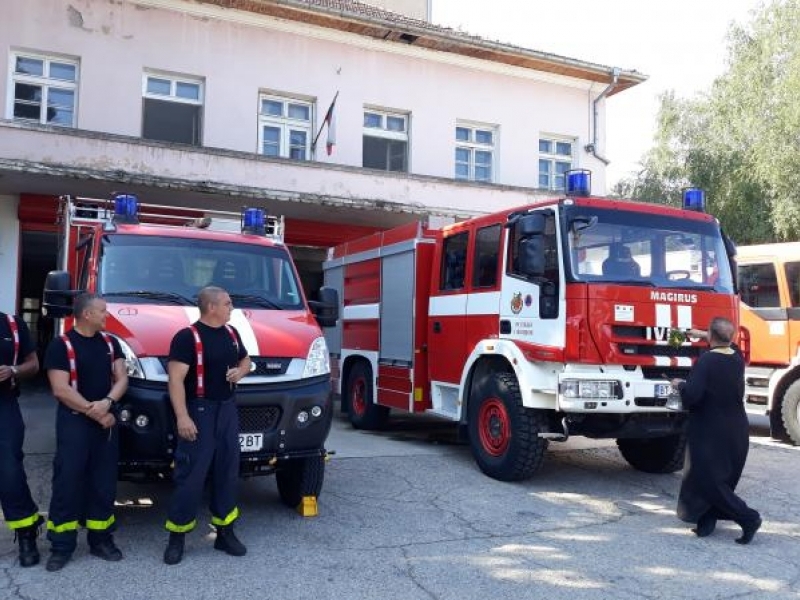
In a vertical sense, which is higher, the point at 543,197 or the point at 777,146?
the point at 777,146

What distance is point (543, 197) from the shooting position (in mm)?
17016

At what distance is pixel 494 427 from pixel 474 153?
36.9 ft

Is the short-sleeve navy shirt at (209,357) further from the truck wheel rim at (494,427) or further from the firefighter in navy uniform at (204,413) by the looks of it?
the truck wheel rim at (494,427)

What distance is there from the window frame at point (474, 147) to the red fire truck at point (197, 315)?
10.9 metres

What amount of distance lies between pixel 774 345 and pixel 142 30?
1235cm

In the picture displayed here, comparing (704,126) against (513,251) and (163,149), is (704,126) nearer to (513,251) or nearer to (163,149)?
(163,149)

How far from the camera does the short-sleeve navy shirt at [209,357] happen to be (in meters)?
4.64

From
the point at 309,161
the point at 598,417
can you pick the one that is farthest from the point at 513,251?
the point at 309,161

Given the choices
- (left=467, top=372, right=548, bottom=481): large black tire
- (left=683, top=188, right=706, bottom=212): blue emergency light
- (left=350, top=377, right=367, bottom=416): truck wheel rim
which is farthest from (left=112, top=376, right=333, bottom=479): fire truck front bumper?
(left=350, top=377, right=367, bottom=416): truck wheel rim

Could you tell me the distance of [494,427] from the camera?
23.8ft

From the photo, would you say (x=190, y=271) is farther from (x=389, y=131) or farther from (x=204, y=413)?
(x=389, y=131)

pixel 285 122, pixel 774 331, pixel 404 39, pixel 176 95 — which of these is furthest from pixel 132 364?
pixel 404 39

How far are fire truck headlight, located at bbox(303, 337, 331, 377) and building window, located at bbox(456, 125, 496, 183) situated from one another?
39.4 ft

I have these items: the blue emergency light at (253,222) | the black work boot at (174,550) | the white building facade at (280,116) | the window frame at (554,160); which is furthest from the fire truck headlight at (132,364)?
the window frame at (554,160)
